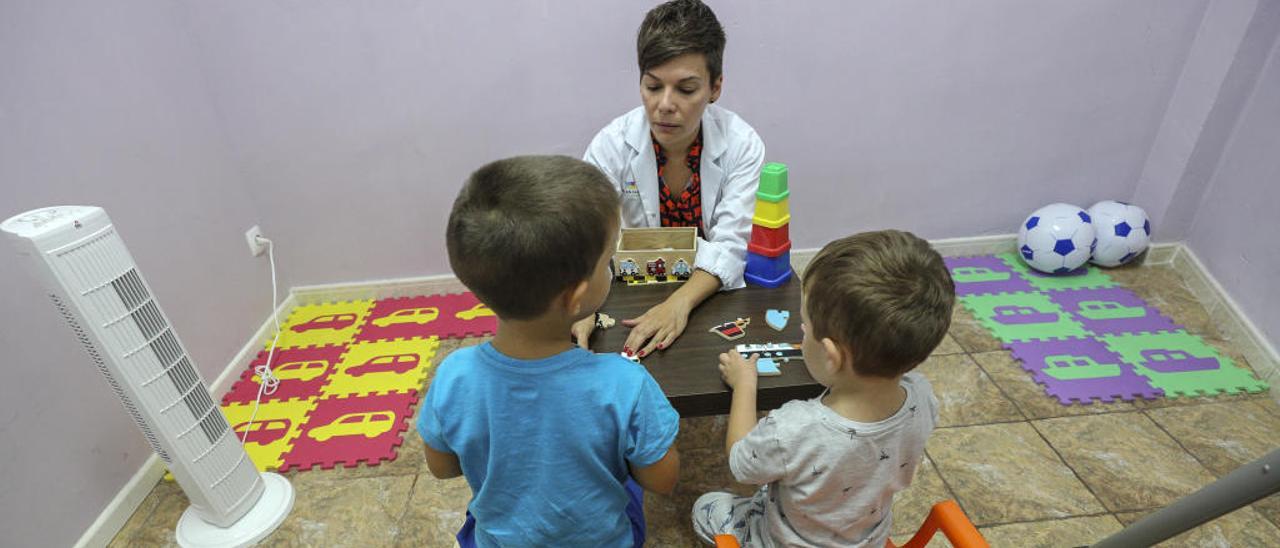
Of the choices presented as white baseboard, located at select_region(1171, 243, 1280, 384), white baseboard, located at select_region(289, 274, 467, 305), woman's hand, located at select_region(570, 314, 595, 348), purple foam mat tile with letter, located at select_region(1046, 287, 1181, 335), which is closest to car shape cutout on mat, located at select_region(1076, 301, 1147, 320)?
purple foam mat tile with letter, located at select_region(1046, 287, 1181, 335)

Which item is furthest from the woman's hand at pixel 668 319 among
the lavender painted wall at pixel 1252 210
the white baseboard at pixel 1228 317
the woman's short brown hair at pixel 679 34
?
the lavender painted wall at pixel 1252 210

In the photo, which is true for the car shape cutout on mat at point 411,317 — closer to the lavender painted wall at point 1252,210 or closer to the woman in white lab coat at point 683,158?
the woman in white lab coat at point 683,158

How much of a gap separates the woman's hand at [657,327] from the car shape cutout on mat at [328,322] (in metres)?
1.80

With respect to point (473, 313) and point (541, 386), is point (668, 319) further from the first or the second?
point (473, 313)

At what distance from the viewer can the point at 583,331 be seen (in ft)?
4.11

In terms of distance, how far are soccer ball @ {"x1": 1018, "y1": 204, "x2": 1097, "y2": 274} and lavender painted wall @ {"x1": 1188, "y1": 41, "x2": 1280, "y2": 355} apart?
0.44 m

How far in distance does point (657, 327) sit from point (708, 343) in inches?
4.5

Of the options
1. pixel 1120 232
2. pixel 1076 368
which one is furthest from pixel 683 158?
pixel 1120 232

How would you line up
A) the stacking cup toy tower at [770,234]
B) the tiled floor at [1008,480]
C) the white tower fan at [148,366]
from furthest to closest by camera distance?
the tiled floor at [1008,480]
the stacking cup toy tower at [770,234]
the white tower fan at [148,366]

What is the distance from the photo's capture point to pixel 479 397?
0.81 m

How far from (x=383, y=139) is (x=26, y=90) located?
1.03 m

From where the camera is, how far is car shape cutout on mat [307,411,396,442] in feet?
6.47

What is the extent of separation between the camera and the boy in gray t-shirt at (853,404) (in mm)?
820

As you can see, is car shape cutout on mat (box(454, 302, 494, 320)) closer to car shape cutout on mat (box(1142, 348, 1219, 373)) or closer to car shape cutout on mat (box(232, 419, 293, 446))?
car shape cutout on mat (box(232, 419, 293, 446))
